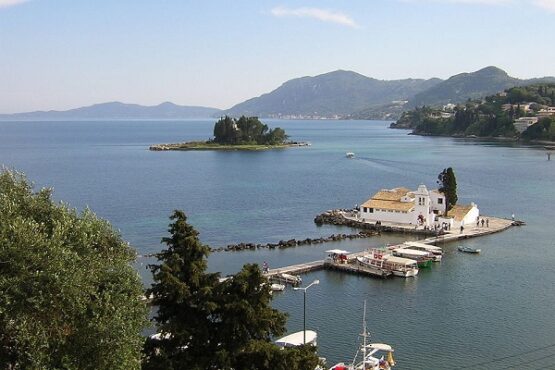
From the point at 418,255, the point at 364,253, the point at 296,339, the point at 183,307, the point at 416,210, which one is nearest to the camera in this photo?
the point at 183,307

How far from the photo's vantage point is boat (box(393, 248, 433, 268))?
43.3 meters

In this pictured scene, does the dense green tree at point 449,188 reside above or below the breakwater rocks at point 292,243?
above

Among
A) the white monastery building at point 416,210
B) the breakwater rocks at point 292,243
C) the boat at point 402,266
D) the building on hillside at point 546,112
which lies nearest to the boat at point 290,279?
the boat at point 402,266

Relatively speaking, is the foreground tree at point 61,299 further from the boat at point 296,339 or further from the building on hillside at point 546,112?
the building on hillside at point 546,112

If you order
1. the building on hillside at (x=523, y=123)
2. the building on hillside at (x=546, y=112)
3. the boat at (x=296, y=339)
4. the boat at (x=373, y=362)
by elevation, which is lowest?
the boat at (x=373, y=362)

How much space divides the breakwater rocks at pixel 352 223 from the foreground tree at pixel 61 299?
135 ft

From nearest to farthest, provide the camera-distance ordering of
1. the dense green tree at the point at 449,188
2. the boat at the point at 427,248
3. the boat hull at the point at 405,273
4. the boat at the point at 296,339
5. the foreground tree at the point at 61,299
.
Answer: the foreground tree at the point at 61,299 < the boat at the point at 296,339 < the boat hull at the point at 405,273 < the boat at the point at 427,248 < the dense green tree at the point at 449,188

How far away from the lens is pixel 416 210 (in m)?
55.7

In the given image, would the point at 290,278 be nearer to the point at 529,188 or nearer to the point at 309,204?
the point at 309,204

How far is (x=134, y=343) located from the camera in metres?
14.8

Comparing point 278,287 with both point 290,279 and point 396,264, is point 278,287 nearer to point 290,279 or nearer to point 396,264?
point 290,279

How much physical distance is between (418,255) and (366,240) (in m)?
7.75

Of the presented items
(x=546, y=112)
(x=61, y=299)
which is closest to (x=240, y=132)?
(x=546, y=112)

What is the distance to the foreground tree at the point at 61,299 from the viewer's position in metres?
13.2
